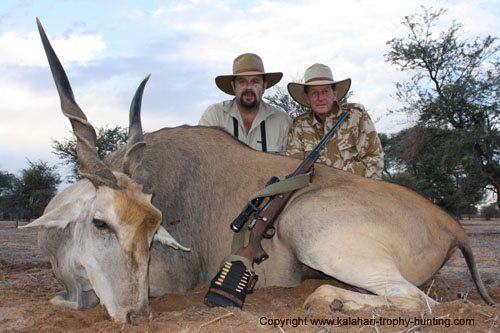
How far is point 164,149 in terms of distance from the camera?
3.95m

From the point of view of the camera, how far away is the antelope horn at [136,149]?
9.67ft

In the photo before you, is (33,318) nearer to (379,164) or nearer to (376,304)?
(376,304)

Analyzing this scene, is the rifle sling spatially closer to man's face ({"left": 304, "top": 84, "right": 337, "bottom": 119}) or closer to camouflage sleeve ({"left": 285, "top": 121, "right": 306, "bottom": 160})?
camouflage sleeve ({"left": 285, "top": 121, "right": 306, "bottom": 160})

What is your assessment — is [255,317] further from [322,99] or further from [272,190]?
[322,99]

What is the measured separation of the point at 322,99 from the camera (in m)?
5.54

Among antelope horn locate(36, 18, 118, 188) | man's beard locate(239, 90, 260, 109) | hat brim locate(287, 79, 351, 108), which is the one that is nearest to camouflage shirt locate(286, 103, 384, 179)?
hat brim locate(287, 79, 351, 108)

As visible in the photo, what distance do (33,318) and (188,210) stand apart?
4.41 ft

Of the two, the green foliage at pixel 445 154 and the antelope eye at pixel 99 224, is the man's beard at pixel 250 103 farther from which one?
the green foliage at pixel 445 154

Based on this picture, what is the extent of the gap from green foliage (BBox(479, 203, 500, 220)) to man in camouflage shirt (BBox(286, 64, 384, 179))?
29692 millimetres

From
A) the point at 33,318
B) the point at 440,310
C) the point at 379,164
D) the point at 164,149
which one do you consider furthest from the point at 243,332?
the point at 379,164

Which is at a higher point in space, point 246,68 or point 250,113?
point 246,68

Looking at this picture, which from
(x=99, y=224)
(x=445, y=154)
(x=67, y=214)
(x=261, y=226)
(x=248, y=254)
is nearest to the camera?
(x=99, y=224)

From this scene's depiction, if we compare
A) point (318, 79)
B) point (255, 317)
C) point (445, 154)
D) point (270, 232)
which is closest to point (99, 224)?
point (255, 317)

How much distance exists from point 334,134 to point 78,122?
3.12 metres
